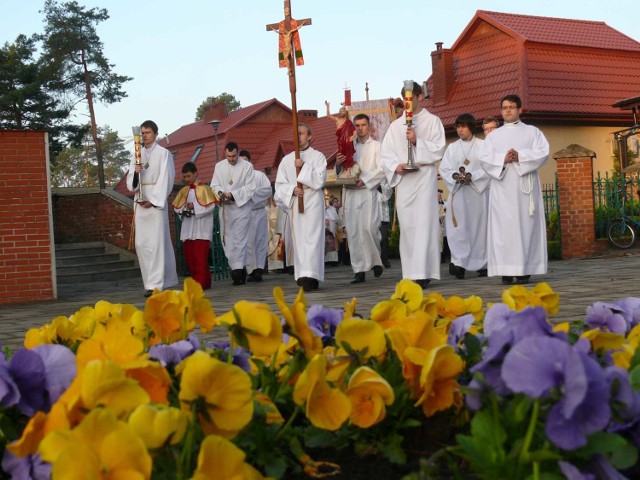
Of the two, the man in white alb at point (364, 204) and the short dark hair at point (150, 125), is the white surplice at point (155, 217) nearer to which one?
the short dark hair at point (150, 125)

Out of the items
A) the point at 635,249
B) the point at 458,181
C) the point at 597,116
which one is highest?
the point at 597,116

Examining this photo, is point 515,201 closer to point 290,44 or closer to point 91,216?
point 290,44

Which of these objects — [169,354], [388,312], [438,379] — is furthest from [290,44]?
[438,379]

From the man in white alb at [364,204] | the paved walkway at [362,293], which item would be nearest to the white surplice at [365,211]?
the man in white alb at [364,204]

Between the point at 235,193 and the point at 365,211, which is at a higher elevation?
the point at 235,193

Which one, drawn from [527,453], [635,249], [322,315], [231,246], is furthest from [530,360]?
[635,249]

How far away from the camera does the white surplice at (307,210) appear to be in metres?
13.0

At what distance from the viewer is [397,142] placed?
12.5 metres

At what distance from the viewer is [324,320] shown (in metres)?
2.76

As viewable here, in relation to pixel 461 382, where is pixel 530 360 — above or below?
above

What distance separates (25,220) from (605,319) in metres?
11.8

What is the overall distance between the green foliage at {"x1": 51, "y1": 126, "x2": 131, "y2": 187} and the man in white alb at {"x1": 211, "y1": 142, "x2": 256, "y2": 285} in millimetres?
64534

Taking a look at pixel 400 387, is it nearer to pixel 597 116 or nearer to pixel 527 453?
pixel 527 453

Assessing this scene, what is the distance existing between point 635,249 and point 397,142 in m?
8.63
